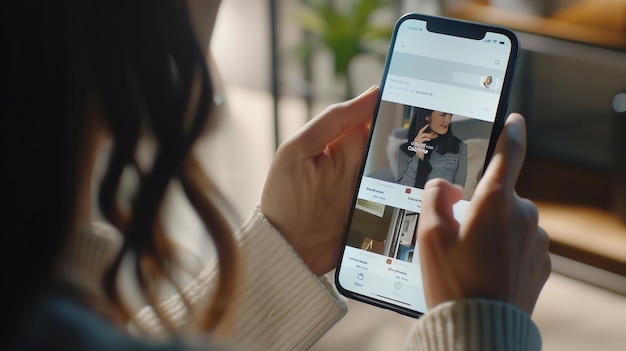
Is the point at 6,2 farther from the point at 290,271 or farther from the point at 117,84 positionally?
the point at 290,271

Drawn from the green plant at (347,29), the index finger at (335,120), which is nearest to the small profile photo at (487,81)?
the index finger at (335,120)

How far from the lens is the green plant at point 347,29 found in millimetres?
1614

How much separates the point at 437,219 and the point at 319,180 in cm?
22

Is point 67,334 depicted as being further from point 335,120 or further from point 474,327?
point 335,120

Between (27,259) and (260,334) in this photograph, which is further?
(260,334)

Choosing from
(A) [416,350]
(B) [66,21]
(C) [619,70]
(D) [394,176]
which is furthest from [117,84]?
(C) [619,70]

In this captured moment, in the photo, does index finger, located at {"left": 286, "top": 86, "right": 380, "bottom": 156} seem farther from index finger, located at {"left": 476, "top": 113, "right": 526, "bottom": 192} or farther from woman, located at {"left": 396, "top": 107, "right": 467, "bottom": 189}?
index finger, located at {"left": 476, "top": 113, "right": 526, "bottom": 192}

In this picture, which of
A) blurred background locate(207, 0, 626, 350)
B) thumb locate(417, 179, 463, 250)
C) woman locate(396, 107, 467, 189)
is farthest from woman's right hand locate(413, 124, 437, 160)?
blurred background locate(207, 0, 626, 350)

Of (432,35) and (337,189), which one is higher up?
(432,35)

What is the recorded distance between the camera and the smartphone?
0.66m

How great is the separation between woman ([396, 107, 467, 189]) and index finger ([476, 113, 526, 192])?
0.08m

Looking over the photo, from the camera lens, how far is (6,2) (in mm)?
272

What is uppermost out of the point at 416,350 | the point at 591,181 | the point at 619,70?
the point at 619,70

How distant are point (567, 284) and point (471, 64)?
0.86m
